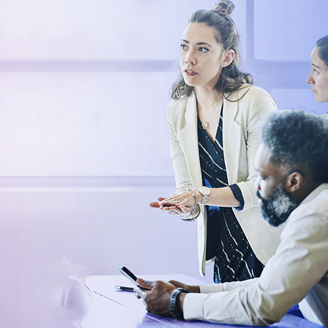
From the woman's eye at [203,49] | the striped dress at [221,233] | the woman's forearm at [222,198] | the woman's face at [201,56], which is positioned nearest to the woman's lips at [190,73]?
the woman's face at [201,56]

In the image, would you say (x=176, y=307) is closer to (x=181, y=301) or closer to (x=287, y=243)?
(x=181, y=301)

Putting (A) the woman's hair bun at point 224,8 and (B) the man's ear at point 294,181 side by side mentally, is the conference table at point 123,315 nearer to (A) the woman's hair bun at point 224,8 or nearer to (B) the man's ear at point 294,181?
(B) the man's ear at point 294,181

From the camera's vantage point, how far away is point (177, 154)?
250 cm

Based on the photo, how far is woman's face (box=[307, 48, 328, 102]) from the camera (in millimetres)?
2350

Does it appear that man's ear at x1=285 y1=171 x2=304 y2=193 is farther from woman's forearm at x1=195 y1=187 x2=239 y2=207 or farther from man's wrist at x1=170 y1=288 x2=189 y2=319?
woman's forearm at x1=195 y1=187 x2=239 y2=207

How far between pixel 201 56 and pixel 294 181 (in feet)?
3.08

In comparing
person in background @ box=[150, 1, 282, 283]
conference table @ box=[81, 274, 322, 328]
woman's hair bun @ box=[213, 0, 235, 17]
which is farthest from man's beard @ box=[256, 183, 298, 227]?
woman's hair bun @ box=[213, 0, 235, 17]

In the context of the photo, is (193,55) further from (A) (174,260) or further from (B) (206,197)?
(A) (174,260)

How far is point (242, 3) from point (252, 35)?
0.22 m

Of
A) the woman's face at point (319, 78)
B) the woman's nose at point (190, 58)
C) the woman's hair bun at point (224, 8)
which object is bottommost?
the woman's face at point (319, 78)

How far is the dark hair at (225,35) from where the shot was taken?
2371 mm

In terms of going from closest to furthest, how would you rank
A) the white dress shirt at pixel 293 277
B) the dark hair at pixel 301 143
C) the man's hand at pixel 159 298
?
the white dress shirt at pixel 293 277 → the dark hair at pixel 301 143 → the man's hand at pixel 159 298

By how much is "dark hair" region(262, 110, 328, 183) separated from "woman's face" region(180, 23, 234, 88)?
0.80m

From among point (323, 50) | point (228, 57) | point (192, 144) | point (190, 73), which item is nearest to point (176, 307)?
point (192, 144)
